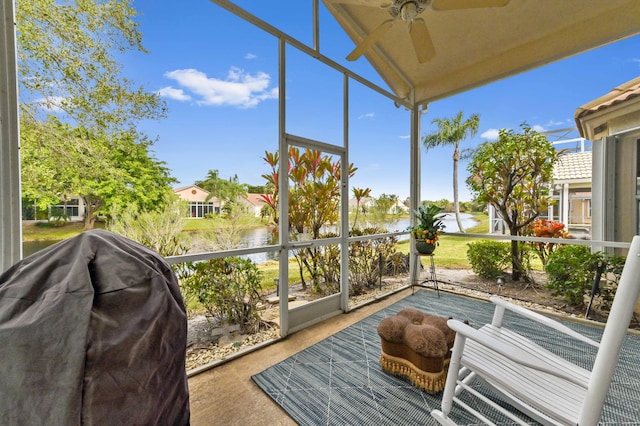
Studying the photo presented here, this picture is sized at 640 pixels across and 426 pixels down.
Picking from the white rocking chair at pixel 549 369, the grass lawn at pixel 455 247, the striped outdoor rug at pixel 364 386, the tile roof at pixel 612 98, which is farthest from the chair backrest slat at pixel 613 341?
the grass lawn at pixel 455 247

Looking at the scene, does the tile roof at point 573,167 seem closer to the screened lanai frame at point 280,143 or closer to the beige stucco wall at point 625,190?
the beige stucco wall at point 625,190

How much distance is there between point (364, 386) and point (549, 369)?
1.17 meters

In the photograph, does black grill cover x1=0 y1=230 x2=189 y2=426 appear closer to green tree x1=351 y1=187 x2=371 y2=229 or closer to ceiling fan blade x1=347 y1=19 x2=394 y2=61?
ceiling fan blade x1=347 y1=19 x2=394 y2=61

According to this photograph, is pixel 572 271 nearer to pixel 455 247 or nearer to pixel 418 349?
pixel 455 247

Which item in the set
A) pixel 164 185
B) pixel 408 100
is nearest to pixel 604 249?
pixel 408 100

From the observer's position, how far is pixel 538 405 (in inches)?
47.9

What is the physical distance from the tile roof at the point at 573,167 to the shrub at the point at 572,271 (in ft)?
2.89

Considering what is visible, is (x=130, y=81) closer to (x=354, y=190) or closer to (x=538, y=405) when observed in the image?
(x=354, y=190)

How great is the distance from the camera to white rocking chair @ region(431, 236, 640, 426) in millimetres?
1078

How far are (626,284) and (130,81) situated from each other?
294 cm

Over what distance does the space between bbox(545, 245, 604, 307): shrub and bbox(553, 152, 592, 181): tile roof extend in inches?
34.7

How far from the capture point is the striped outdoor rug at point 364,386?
1.66m

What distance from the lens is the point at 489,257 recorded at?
156 inches

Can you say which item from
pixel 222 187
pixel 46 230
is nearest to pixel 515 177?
pixel 222 187
